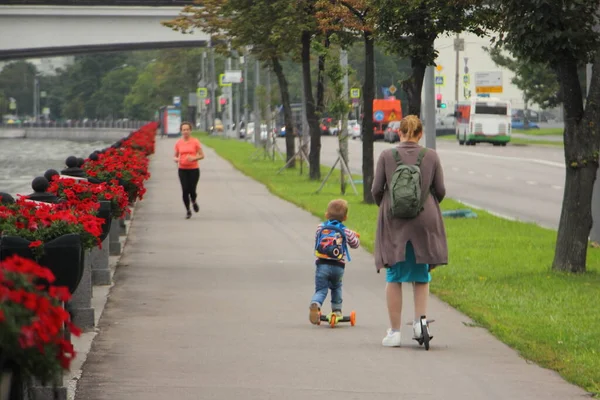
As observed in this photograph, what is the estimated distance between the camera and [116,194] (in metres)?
13.3

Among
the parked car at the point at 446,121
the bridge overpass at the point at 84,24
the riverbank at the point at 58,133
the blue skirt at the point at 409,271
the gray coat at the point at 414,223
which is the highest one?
the bridge overpass at the point at 84,24

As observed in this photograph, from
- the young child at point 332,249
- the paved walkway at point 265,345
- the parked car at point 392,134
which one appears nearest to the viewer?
the paved walkway at point 265,345

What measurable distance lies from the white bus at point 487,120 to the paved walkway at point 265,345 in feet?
198

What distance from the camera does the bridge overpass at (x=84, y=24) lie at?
59.5 m

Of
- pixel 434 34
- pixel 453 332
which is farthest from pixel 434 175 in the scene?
pixel 434 34

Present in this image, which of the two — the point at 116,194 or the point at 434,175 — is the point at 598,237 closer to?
the point at 116,194

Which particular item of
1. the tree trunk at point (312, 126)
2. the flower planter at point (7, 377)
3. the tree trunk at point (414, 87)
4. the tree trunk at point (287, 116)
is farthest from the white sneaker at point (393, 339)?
the tree trunk at point (287, 116)

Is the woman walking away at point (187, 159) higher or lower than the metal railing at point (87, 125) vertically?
higher

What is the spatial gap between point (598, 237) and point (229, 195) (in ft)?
→ 45.2

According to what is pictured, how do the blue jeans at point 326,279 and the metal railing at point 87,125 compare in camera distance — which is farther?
the metal railing at point 87,125

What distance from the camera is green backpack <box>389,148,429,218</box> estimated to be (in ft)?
31.7

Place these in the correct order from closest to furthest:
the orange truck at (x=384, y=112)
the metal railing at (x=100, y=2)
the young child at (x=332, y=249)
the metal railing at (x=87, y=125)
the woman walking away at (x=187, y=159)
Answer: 1. the young child at (x=332, y=249)
2. the woman walking away at (x=187, y=159)
3. the metal railing at (x=100, y=2)
4. the orange truck at (x=384, y=112)
5. the metal railing at (x=87, y=125)

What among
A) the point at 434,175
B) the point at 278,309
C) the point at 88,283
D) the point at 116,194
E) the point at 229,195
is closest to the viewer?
the point at 434,175

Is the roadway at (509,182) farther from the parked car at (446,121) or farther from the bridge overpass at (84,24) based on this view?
the parked car at (446,121)
